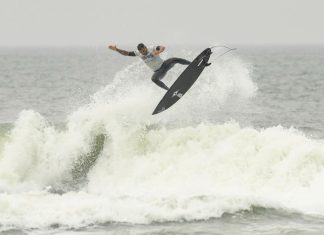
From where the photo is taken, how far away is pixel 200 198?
13359 mm

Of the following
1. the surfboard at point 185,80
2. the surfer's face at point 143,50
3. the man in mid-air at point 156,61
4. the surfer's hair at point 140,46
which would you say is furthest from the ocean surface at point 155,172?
the surfer's hair at point 140,46

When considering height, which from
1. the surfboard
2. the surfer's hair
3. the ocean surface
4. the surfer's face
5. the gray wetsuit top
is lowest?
the ocean surface

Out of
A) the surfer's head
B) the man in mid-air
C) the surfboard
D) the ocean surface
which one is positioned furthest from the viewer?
the surfboard

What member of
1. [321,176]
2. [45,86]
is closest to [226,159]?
[321,176]

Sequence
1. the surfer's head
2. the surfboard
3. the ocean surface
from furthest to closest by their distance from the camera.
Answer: the surfboard → the surfer's head → the ocean surface

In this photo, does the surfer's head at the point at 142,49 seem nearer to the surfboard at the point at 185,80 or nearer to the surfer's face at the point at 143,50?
the surfer's face at the point at 143,50

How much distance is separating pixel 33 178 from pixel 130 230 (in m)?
6.56

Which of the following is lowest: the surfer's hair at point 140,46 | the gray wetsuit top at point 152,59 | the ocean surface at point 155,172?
the ocean surface at point 155,172

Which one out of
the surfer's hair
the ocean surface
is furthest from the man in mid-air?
the ocean surface

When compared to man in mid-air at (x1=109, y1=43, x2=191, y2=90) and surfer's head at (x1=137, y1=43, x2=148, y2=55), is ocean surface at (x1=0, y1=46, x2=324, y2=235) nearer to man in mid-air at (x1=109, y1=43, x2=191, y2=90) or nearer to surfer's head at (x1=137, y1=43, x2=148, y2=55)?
man in mid-air at (x1=109, y1=43, x2=191, y2=90)

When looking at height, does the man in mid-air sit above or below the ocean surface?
above

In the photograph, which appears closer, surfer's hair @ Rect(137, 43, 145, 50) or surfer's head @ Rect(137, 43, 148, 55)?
surfer's hair @ Rect(137, 43, 145, 50)

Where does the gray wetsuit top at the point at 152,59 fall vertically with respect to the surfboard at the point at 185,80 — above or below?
above

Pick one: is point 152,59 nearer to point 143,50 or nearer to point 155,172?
point 143,50
